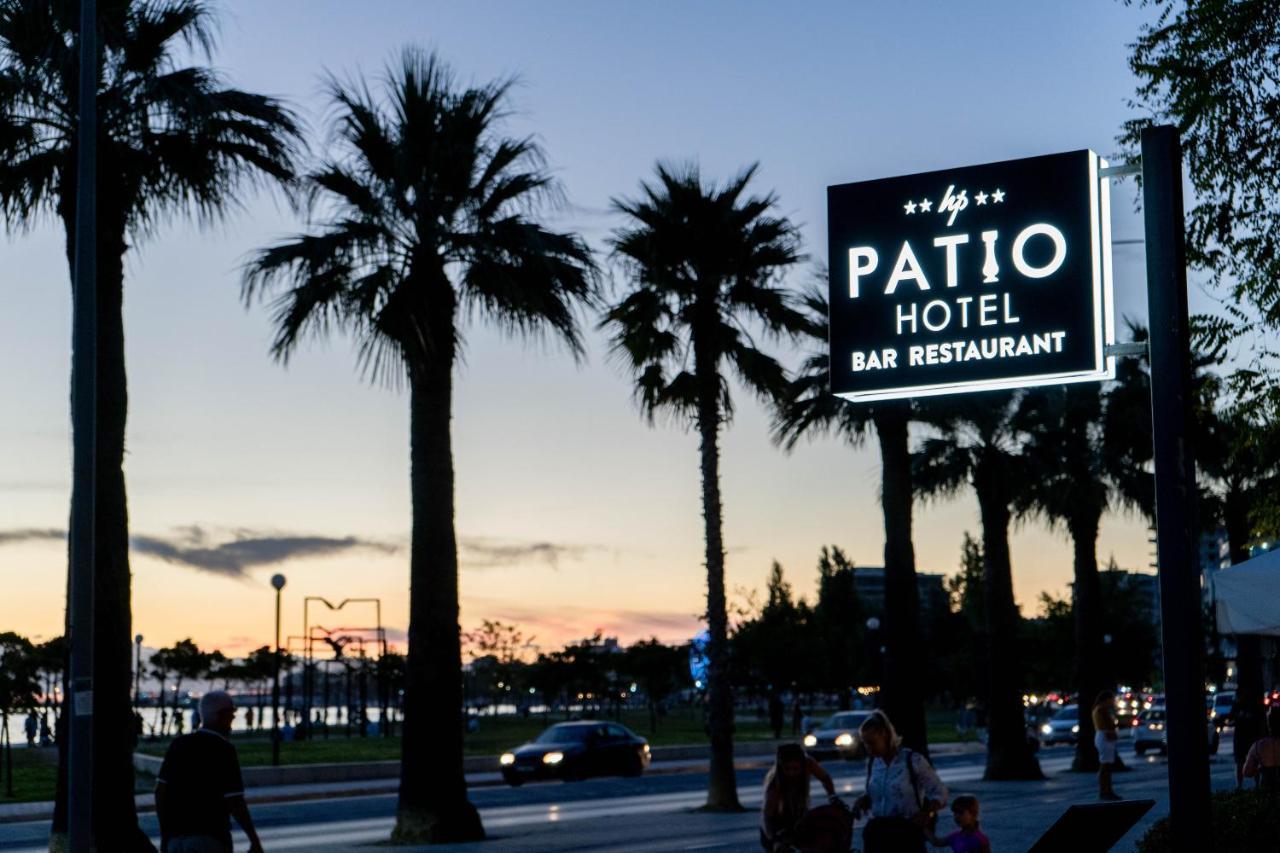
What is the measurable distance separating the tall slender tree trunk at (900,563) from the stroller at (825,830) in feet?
67.2

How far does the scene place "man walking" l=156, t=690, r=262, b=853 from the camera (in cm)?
970

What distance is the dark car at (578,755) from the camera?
130 ft

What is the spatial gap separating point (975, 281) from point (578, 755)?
3287cm

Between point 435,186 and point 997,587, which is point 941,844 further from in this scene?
point 997,587

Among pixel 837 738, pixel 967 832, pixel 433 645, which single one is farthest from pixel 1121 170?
pixel 837 738

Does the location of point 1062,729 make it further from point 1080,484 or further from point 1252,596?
point 1252,596

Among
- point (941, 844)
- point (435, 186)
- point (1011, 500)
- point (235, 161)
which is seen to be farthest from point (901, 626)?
point (941, 844)

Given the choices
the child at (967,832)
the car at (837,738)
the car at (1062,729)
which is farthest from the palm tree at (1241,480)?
the car at (1062,729)

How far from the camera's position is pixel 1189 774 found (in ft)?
26.3

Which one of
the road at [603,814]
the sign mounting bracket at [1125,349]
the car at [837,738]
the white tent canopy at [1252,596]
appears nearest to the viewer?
the sign mounting bracket at [1125,349]

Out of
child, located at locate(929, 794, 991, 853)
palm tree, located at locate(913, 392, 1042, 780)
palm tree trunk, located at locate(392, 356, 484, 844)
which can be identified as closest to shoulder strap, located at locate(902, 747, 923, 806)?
child, located at locate(929, 794, 991, 853)

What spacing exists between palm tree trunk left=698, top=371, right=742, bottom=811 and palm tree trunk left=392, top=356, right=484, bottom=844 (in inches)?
269

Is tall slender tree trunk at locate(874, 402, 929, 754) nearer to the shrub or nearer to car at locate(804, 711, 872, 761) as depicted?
the shrub

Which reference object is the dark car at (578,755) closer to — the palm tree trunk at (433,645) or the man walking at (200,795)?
the palm tree trunk at (433,645)
